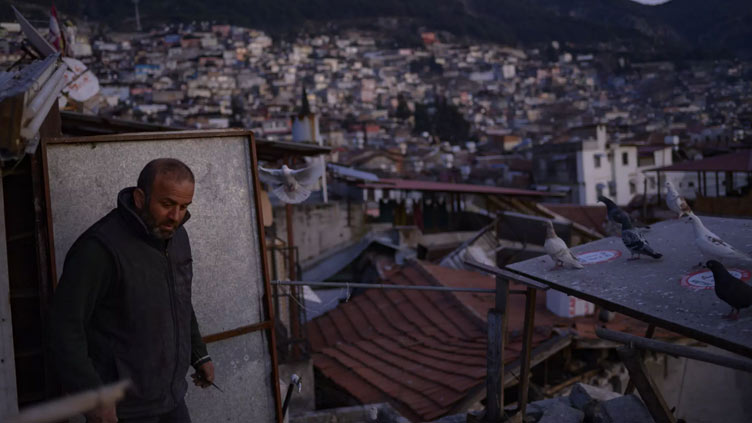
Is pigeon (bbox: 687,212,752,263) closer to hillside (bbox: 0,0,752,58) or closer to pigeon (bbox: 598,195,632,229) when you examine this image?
pigeon (bbox: 598,195,632,229)

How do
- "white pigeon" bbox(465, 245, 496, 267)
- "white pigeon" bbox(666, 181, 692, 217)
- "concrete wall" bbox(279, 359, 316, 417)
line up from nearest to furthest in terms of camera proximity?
"white pigeon" bbox(666, 181, 692, 217) < "concrete wall" bbox(279, 359, 316, 417) < "white pigeon" bbox(465, 245, 496, 267)

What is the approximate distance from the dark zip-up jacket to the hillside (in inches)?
3460

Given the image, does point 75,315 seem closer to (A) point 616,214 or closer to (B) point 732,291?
(B) point 732,291

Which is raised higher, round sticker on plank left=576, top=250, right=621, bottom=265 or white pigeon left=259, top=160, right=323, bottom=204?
white pigeon left=259, top=160, right=323, bottom=204

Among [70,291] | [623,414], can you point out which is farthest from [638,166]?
[70,291]

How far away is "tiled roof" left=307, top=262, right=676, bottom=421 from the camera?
19.3 feet

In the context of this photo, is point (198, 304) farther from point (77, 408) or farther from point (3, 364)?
point (77, 408)

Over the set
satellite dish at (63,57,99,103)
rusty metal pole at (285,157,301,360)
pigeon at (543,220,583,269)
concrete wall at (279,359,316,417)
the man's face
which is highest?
satellite dish at (63,57,99,103)

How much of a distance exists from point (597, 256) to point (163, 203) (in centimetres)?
222

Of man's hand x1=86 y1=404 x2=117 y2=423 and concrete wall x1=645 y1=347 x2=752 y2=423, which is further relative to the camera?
concrete wall x1=645 y1=347 x2=752 y2=423

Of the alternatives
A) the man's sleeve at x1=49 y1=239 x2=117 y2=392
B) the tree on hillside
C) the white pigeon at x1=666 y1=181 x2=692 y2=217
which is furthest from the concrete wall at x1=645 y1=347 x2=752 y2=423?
the tree on hillside

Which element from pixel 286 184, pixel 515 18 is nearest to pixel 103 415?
pixel 286 184

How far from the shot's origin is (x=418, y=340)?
7465 millimetres

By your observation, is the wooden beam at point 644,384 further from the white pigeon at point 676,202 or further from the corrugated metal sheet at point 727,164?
the corrugated metal sheet at point 727,164
